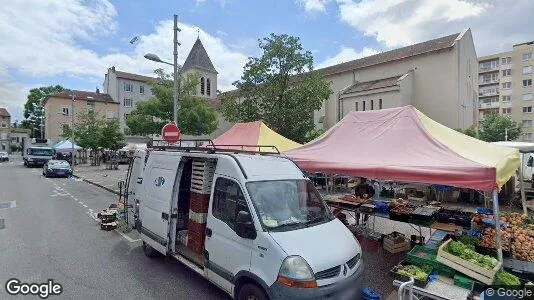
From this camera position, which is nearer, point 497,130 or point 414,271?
point 414,271

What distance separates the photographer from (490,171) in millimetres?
5055

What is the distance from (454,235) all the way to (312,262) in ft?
12.7

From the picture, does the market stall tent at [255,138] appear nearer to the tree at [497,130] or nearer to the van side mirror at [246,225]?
the van side mirror at [246,225]

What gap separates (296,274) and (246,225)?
3.03ft

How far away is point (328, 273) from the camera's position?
4148mm

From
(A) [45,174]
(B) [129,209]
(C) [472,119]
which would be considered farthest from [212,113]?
(C) [472,119]

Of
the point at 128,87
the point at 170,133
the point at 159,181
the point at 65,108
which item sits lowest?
the point at 159,181

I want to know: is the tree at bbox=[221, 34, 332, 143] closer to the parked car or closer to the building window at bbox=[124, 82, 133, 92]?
the parked car

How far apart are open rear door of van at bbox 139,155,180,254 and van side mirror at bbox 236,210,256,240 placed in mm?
2313

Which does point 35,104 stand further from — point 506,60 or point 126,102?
point 506,60

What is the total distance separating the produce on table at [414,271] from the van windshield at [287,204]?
138 centimetres

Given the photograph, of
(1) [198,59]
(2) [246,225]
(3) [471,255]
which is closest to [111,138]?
(1) [198,59]

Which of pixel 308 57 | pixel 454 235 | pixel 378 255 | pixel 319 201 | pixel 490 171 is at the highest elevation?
pixel 308 57

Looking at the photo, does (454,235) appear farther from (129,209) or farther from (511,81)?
(511,81)
